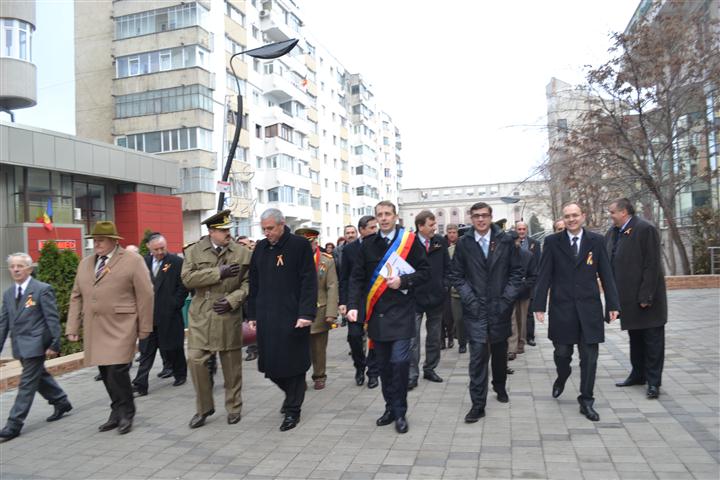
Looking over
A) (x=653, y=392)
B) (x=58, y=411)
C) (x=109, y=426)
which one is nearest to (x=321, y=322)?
(x=109, y=426)

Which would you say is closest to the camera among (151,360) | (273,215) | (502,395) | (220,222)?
(273,215)

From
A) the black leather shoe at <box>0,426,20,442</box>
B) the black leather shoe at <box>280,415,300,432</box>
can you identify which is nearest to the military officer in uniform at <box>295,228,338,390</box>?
the black leather shoe at <box>280,415,300,432</box>

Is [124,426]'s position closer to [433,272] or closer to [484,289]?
[484,289]

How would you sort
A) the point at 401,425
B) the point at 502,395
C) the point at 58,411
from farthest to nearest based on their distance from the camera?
1. the point at 58,411
2. the point at 502,395
3. the point at 401,425

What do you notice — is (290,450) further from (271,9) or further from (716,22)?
(271,9)

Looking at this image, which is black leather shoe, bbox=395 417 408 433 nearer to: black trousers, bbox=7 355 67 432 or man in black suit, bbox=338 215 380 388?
man in black suit, bbox=338 215 380 388

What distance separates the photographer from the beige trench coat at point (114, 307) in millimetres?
5758

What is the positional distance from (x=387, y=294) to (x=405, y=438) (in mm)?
1292

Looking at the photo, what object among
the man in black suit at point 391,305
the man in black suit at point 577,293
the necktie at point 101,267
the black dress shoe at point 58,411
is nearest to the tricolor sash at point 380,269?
the man in black suit at point 391,305

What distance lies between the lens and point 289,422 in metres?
5.68

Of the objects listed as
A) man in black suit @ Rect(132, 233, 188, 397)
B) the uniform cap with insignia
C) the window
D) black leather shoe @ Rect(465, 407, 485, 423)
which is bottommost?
black leather shoe @ Rect(465, 407, 485, 423)

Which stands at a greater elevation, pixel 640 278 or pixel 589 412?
pixel 640 278

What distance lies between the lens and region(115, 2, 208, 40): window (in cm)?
3816

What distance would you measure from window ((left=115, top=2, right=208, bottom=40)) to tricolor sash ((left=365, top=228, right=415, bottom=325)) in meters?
36.8
